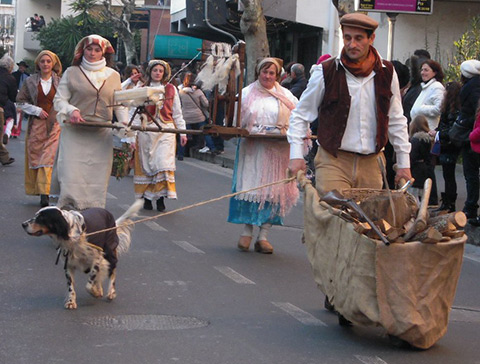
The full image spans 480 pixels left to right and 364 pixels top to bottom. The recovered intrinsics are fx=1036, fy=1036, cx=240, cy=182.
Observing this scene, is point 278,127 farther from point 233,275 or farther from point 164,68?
point 164,68

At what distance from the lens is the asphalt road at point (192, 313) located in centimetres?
600

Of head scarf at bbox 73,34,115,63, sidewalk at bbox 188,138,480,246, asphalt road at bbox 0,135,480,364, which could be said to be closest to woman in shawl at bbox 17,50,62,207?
asphalt road at bbox 0,135,480,364

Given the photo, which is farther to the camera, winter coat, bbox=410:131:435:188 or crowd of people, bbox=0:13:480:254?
winter coat, bbox=410:131:435:188

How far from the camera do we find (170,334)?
6.39 meters

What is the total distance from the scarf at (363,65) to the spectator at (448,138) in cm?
596

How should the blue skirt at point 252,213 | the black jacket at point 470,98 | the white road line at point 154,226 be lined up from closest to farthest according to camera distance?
the blue skirt at point 252,213 < the white road line at point 154,226 < the black jacket at point 470,98

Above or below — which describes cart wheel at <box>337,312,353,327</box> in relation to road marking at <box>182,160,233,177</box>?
below

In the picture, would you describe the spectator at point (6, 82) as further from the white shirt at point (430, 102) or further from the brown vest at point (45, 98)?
the white shirt at point (430, 102)

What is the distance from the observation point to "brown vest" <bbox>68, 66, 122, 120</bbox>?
32.2ft

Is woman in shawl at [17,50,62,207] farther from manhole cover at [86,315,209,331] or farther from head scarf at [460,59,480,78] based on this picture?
manhole cover at [86,315,209,331]

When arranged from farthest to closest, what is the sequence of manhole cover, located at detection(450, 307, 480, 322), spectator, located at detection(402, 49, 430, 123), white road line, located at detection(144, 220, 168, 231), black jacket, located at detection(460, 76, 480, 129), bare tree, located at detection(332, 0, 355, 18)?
bare tree, located at detection(332, 0, 355, 18) → spectator, located at detection(402, 49, 430, 123) → black jacket, located at detection(460, 76, 480, 129) → white road line, located at detection(144, 220, 168, 231) → manhole cover, located at detection(450, 307, 480, 322)

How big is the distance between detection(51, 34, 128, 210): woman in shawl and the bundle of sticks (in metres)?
4.00

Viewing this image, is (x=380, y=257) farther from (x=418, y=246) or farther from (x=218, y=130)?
(x=218, y=130)

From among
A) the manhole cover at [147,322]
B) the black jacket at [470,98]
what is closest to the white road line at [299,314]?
the manhole cover at [147,322]
